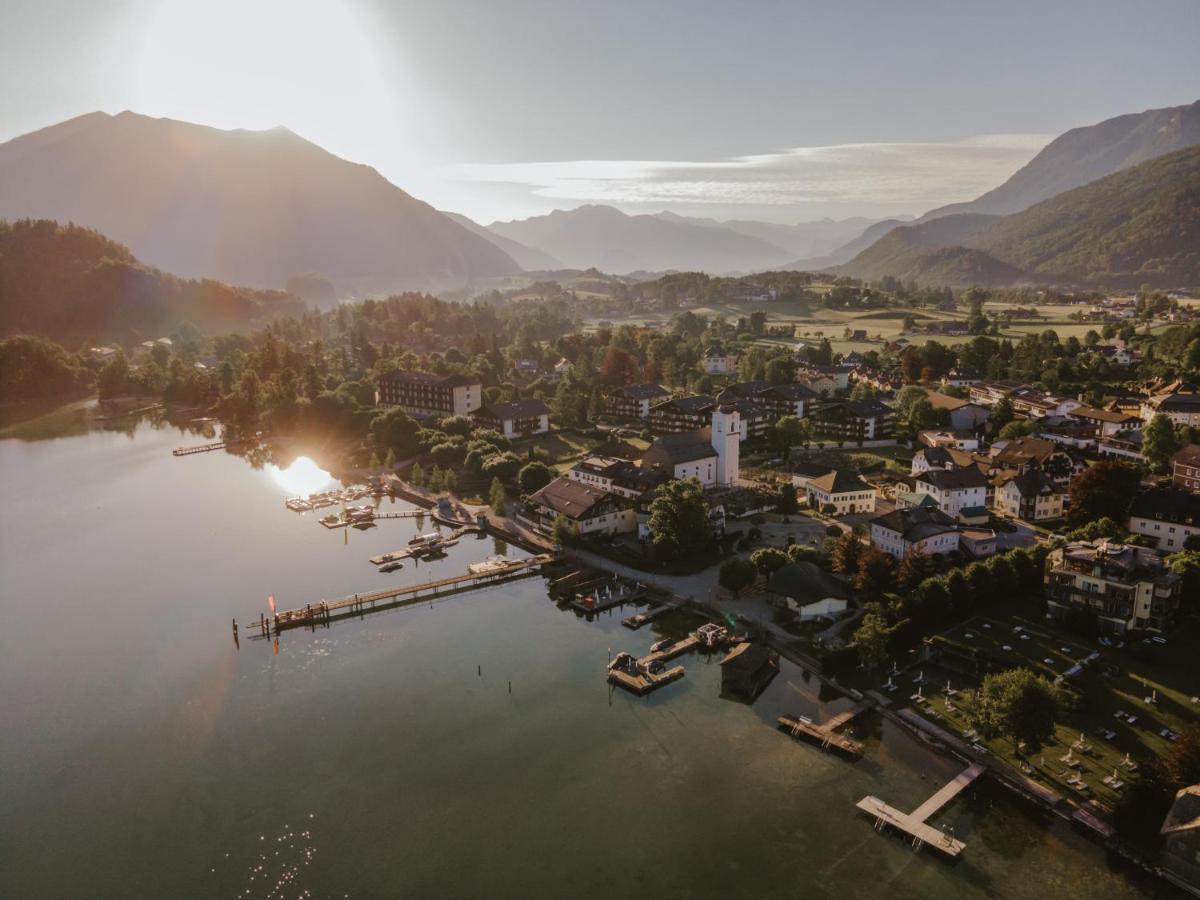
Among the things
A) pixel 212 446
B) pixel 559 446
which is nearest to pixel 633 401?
pixel 559 446

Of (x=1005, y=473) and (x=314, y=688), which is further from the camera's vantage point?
(x=1005, y=473)

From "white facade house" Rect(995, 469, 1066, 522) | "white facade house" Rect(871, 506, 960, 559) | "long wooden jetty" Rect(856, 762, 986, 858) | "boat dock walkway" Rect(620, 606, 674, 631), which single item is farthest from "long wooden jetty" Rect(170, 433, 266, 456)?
"long wooden jetty" Rect(856, 762, 986, 858)

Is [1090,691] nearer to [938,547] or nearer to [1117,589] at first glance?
[1117,589]

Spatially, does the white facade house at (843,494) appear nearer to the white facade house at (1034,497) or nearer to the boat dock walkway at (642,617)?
the white facade house at (1034,497)

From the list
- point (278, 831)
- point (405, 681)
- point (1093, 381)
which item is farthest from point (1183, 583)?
point (1093, 381)

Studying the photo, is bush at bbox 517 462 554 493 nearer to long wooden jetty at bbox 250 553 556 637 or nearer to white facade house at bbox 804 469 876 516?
long wooden jetty at bbox 250 553 556 637

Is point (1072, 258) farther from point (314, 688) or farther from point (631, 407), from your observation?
point (314, 688)
